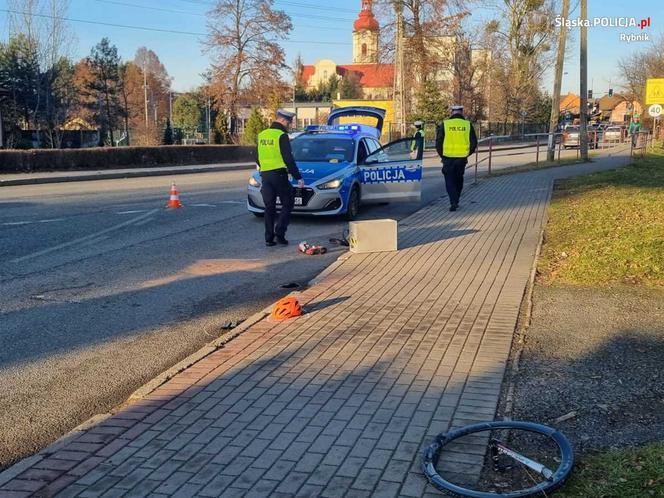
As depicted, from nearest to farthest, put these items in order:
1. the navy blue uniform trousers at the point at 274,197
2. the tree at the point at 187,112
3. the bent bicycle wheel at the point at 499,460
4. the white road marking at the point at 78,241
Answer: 1. the bent bicycle wheel at the point at 499,460
2. the white road marking at the point at 78,241
3. the navy blue uniform trousers at the point at 274,197
4. the tree at the point at 187,112

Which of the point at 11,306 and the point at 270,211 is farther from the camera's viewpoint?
the point at 270,211

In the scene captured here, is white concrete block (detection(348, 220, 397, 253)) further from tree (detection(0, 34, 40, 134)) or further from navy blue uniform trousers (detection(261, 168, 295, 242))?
tree (detection(0, 34, 40, 134))

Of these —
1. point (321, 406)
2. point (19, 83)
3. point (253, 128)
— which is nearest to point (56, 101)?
point (19, 83)

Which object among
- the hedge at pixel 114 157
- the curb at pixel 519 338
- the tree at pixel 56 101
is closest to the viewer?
the curb at pixel 519 338

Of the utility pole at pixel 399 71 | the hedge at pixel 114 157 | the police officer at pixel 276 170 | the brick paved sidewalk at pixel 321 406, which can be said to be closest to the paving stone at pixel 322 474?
the brick paved sidewalk at pixel 321 406

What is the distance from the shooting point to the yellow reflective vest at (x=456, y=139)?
1309 centimetres

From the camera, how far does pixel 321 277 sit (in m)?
7.96

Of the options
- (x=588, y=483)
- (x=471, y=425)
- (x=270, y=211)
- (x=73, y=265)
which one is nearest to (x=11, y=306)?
(x=73, y=265)

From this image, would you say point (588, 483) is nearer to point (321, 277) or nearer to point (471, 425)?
point (471, 425)

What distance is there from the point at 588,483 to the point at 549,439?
540mm

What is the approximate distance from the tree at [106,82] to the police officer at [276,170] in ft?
164

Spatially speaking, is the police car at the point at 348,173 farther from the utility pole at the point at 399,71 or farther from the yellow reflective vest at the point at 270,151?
the utility pole at the point at 399,71

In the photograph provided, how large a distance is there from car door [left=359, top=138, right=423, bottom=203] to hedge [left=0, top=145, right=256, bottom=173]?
10728mm

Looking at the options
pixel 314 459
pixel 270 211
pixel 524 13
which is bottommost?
pixel 314 459
